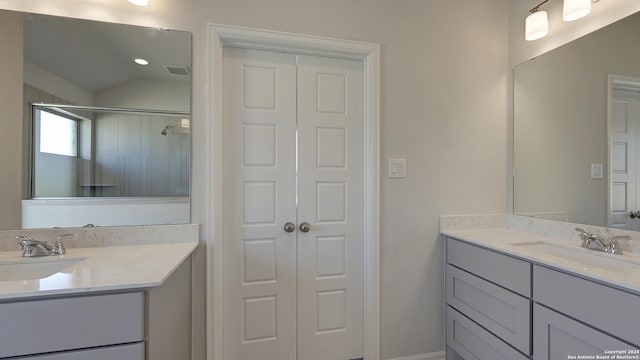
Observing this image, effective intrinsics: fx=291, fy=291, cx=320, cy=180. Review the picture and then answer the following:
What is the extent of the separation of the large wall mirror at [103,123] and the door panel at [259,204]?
10.5 inches

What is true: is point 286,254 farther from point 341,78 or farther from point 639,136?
point 639,136

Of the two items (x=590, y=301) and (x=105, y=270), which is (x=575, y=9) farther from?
(x=105, y=270)

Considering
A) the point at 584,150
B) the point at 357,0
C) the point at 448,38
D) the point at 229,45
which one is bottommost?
the point at 584,150

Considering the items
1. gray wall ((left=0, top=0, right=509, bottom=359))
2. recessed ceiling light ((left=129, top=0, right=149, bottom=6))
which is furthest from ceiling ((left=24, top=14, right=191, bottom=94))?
gray wall ((left=0, top=0, right=509, bottom=359))

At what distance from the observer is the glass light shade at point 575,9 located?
5.27 feet

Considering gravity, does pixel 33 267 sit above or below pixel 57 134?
below

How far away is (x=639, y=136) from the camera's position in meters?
1.44

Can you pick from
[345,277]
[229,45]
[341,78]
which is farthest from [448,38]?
[345,277]

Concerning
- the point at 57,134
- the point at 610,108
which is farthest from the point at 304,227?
the point at 610,108

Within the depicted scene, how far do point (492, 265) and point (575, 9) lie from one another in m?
1.50

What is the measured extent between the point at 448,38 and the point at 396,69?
0.46 m

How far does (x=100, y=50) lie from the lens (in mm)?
1577

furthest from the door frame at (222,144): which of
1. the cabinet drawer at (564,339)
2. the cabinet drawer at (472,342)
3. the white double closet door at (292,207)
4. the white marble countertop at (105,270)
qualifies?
the cabinet drawer at (564,339)

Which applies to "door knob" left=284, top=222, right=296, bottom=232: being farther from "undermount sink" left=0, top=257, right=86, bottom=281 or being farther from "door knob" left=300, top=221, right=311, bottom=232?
"undermount sink" left=0, top=257, right=86, bottom=281
